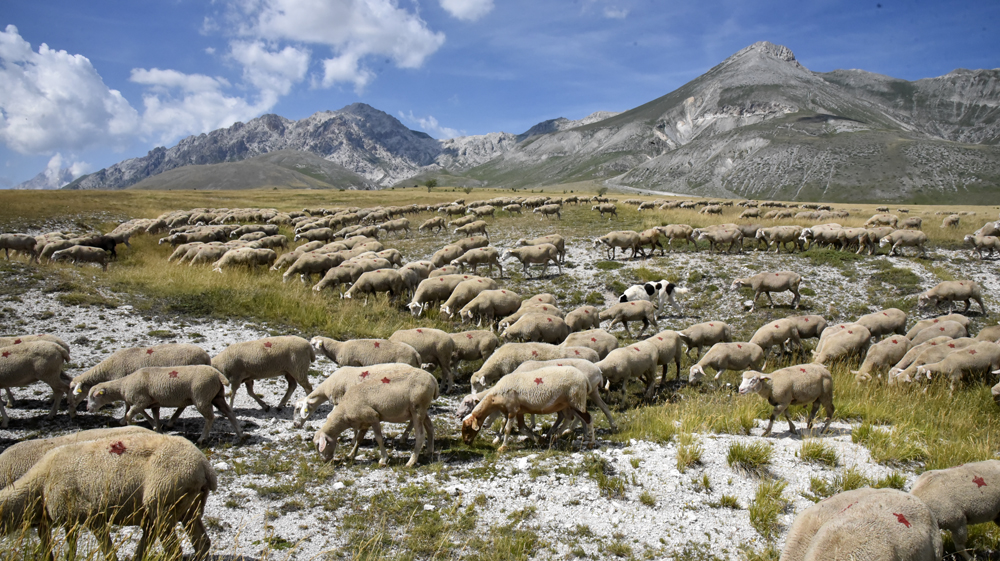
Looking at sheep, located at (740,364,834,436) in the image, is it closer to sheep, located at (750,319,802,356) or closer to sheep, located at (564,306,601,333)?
sheep, located at (750,319,802,356)

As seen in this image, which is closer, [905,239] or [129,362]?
[129,362]

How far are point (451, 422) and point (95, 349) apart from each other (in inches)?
338

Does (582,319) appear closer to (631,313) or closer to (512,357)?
(631,313)

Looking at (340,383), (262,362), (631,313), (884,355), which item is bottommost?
(884,355)

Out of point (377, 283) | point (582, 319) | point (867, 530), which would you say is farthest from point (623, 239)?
point (867, 530)

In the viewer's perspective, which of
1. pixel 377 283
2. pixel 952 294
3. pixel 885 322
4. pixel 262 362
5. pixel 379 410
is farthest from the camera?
pixel 377 283

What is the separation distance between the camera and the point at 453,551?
5582 millimetres

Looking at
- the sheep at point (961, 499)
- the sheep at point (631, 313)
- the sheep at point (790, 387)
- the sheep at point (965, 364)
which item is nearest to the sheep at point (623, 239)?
the sheep at point (631, 313)

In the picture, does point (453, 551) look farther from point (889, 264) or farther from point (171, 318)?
point (889, 264)

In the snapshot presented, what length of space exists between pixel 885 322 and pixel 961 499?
37.8 ft

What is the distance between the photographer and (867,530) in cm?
444

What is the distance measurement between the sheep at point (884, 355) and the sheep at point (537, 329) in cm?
712

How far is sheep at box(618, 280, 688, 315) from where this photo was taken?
59.8ft

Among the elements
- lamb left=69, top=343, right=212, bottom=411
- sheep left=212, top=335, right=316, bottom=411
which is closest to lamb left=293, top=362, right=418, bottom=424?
sheep left=212, top=335, right=316, bottom=411
